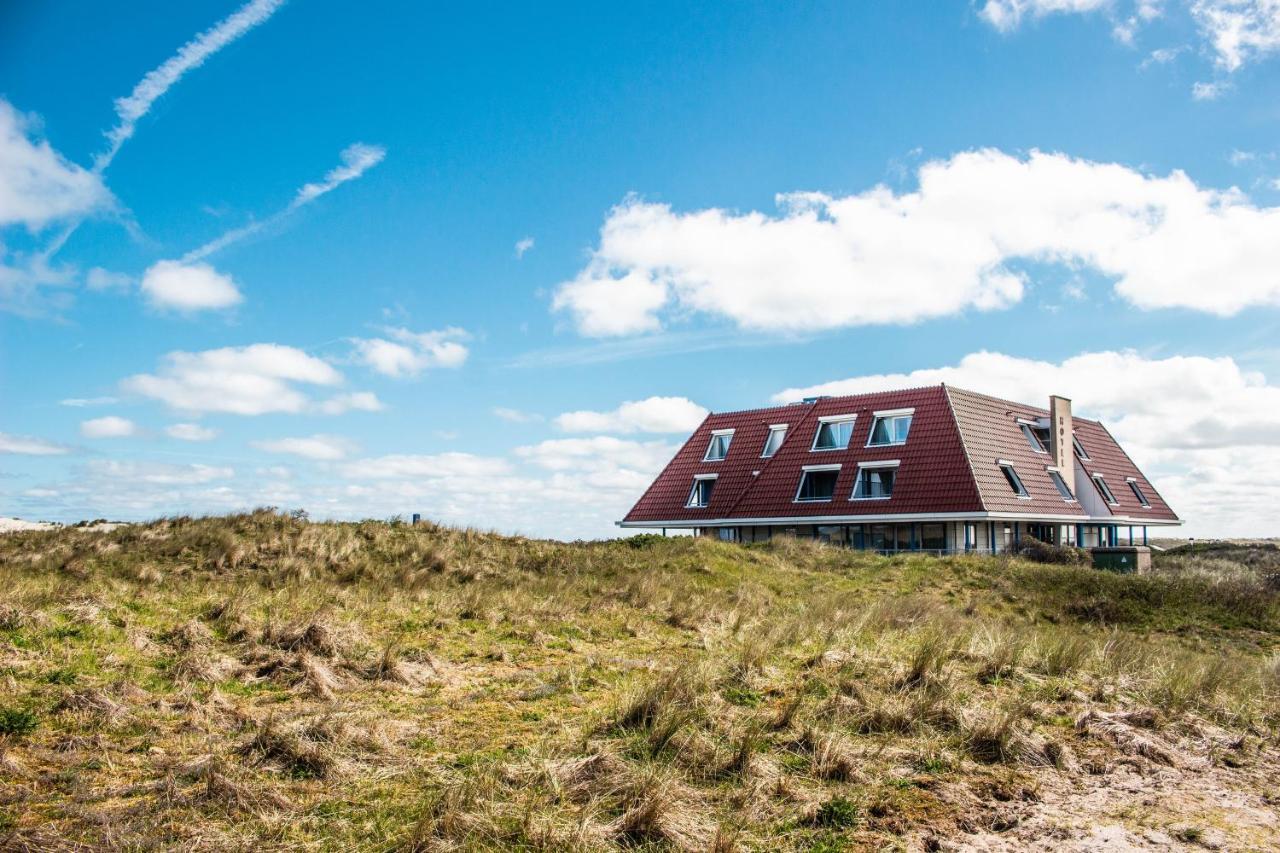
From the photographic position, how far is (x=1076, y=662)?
36.3ft

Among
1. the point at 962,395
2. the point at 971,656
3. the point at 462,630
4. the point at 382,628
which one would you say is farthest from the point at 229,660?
the point at 962,395

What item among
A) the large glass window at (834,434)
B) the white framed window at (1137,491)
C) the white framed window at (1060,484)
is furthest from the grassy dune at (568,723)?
the white framed window at (1137,491)

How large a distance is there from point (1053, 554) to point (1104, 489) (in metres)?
15.6

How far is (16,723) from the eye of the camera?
7680 millimetres

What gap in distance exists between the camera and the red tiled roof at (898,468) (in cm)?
3609

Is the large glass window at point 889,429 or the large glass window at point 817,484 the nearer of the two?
the large glass window at point 889,429

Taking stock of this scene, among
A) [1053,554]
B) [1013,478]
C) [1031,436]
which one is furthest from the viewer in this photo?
[1031,436]

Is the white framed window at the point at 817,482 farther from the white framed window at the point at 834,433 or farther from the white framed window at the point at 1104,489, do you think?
the white framed window at the point at 1104,489

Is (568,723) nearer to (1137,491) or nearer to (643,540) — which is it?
(643,540)

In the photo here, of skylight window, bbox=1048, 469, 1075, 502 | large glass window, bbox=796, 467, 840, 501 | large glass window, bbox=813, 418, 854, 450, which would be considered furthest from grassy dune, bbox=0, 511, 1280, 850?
skylight window, bbox=1048, 469, 1075, 502

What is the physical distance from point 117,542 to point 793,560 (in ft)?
57.4

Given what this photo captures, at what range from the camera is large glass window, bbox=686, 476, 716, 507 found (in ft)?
144

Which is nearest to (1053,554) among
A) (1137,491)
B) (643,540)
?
(643,540)

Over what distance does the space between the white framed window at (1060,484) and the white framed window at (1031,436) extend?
1.11 m
